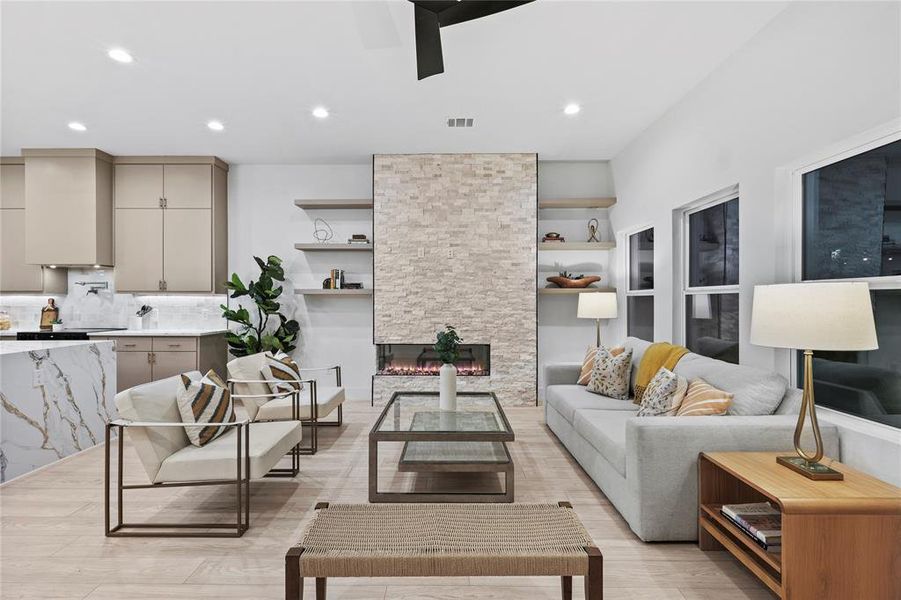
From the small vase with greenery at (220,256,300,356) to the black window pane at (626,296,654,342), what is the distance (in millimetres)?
3951

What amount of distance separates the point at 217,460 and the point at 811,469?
2.77m

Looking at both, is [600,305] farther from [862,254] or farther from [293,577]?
A: [293,577]

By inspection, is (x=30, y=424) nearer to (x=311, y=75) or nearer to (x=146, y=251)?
(x=146, y=251)

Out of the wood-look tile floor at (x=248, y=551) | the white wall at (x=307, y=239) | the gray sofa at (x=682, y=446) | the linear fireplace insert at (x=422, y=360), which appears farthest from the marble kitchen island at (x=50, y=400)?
the gray sofa at (x=682, y=446)

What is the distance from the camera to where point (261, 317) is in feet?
19.0

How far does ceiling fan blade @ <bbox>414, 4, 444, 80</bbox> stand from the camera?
2.35 m

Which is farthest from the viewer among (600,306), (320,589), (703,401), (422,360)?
(422,360)

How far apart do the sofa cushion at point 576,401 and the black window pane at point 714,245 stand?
122cm

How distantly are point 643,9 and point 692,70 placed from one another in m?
0.99

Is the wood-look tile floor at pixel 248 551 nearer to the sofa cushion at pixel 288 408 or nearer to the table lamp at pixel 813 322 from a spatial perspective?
the sofa cushion at pixel 288 408

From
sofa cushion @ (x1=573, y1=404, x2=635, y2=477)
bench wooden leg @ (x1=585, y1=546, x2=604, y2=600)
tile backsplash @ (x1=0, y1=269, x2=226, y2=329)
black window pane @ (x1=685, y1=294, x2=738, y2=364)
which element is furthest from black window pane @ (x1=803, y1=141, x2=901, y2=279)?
tile backsplash @ (x1=0, y1=269, x2=226, y2=329)

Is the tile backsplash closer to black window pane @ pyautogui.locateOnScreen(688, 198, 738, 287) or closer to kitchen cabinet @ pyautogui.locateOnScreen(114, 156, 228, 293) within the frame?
kitchen cabinet @ pyautogui.locateOnScreen(114, 156, 228, 293)

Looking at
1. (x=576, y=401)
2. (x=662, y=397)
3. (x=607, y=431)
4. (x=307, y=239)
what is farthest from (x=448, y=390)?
(x=307, y=239)

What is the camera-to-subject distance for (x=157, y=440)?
2.49 metres
